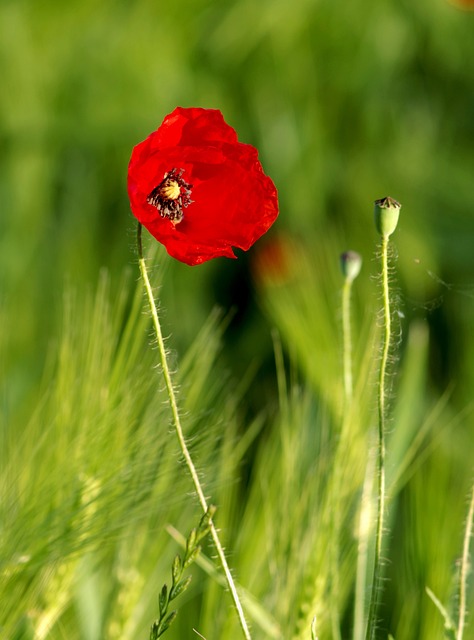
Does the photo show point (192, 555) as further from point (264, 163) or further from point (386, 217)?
point (264, 163)

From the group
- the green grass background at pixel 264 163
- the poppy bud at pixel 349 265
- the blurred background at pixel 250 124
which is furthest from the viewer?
Answer: the blurred background at pixel 250 124

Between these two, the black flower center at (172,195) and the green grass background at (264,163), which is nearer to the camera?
the black flower center at (172,195)

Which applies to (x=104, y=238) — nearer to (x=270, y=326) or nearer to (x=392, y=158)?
(x=270, y=326)

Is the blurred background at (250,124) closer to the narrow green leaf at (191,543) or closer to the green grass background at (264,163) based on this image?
the green grass background at (264,163)

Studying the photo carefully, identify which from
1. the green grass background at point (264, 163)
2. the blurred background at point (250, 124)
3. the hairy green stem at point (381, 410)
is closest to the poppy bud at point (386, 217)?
the hairy green stem at point (381, 410)

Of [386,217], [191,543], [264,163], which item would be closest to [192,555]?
[191,543]

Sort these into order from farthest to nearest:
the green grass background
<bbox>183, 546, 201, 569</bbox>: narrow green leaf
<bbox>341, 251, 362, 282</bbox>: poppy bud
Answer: the green grass background
<bbox>341, 251, 362, 282</bbox>: poppy bud
<bbox>183, 546, 201, 569</bbox>: narrow green leaf

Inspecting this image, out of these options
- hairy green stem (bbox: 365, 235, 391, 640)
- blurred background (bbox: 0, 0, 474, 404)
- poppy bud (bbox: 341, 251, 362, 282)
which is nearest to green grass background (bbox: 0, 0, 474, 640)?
blurred background (bbox: 0, 0, 474, 404)

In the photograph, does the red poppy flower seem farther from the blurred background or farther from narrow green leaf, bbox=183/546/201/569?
the blurred background

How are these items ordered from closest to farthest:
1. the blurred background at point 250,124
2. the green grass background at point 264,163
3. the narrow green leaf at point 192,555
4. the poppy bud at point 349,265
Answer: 1. the narrow green leaf at point 192,555
2. the poppy bud at point 349,265
3. the green grass background at point 264,163
4. the blurred background at point 250,124
